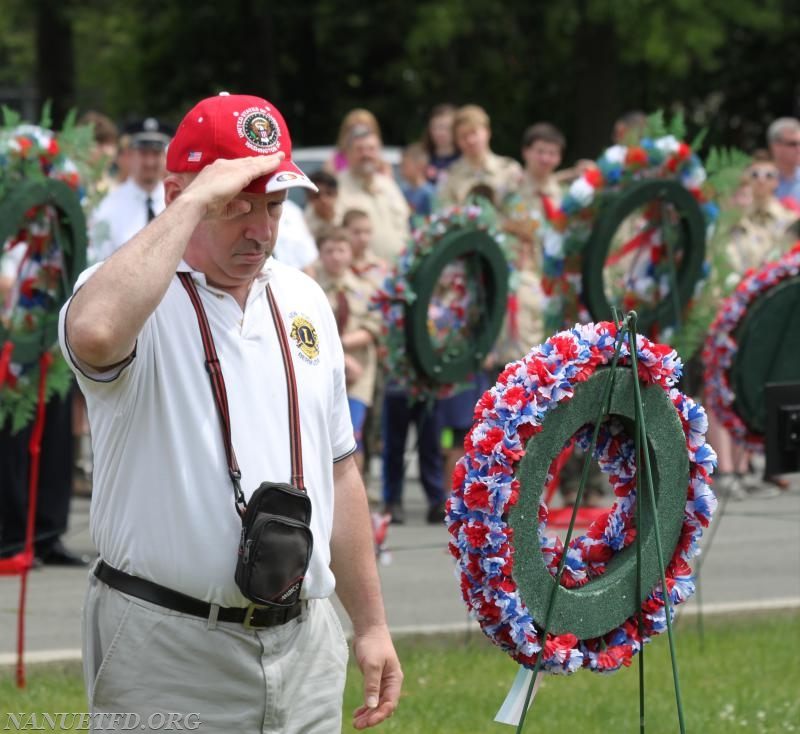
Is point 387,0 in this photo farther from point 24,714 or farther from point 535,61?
point 24,714

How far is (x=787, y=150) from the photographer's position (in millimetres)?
14391

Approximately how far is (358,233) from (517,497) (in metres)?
6.87

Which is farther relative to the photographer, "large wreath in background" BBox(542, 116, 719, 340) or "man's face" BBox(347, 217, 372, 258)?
"man's face" BBox(347, 217, 372, 258)

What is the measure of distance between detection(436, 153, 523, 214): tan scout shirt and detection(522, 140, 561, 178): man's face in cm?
20

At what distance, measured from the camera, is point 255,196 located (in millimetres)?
3811

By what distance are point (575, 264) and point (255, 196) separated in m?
5.91

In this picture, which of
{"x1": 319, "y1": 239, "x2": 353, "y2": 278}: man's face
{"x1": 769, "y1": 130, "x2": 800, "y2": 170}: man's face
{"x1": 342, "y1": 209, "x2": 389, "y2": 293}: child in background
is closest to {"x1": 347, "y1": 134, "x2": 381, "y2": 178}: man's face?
{"x1": 342, "y1": 209, "x2": 389, "y2": 293}: child in background

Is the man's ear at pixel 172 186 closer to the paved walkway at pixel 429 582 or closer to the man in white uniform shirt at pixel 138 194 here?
the paved walkway at pixel 429 582

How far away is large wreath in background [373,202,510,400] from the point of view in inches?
382

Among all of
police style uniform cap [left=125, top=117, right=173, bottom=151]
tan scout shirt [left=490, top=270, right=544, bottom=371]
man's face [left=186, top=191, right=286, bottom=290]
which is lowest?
tan scout shirt [left=490, top=270, right=544, bottom=371]

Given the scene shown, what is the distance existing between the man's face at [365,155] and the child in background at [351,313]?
1.56m

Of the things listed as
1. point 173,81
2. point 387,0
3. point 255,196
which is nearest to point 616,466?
point 255,196

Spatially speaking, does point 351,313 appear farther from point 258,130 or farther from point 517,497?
point 258,130

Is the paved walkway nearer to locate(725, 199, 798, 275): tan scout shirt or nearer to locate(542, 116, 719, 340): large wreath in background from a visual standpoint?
locate(542, 116, 719, 340): large wreath in background
